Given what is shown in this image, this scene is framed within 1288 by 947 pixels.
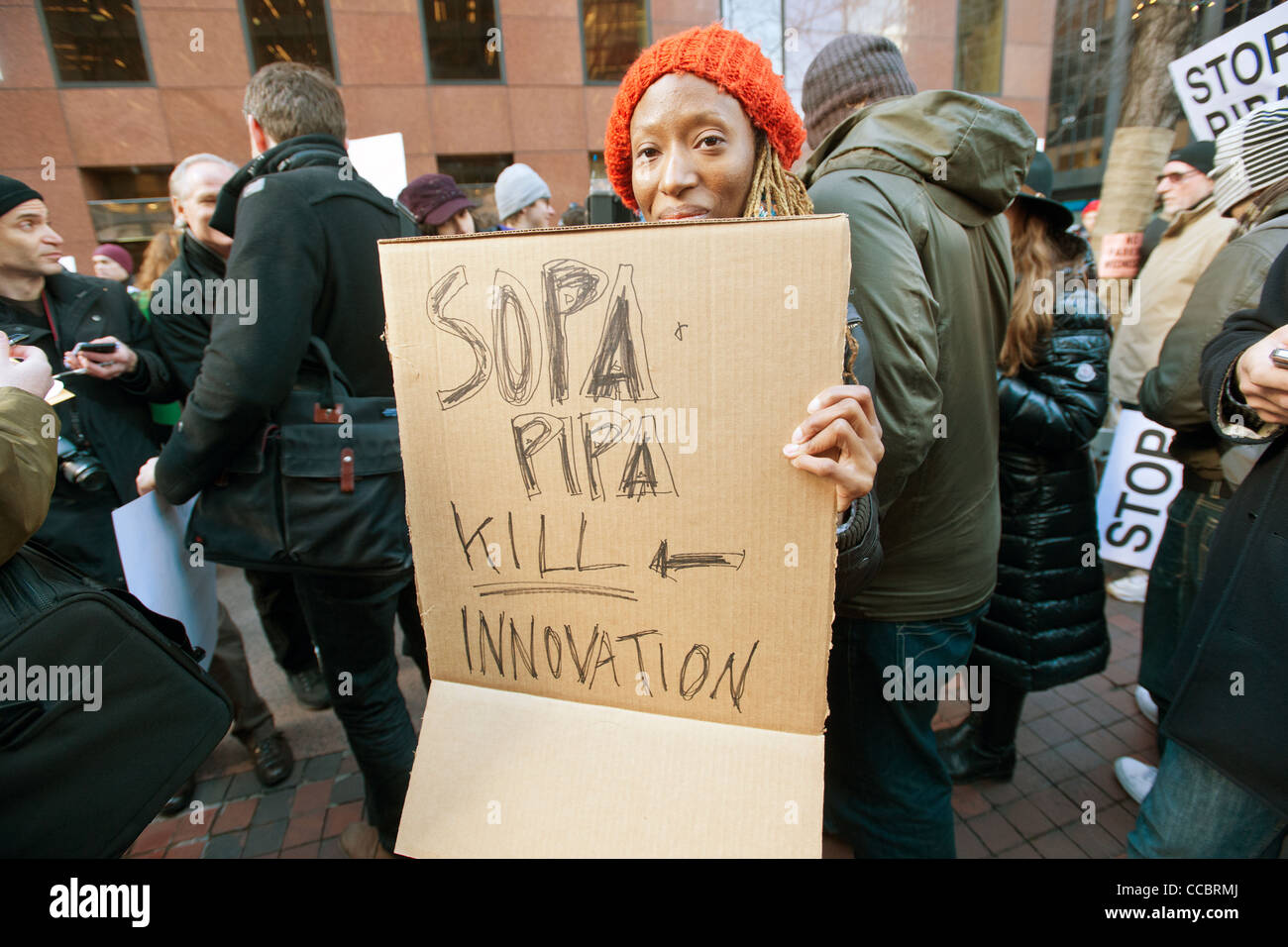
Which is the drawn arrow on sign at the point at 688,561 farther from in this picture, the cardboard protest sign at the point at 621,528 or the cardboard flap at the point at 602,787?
the cardboard flap at the point at 602,787

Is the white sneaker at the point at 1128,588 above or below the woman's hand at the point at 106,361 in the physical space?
below

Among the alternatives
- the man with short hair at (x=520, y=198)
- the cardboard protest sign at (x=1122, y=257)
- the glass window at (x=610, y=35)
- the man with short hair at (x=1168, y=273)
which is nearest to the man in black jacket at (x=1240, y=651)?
the man with short hair at (x=1168, y=273)

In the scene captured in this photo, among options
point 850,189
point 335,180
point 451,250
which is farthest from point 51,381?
point 850,189

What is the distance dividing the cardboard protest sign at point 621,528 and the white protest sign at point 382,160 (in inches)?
134

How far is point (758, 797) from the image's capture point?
0.95 m

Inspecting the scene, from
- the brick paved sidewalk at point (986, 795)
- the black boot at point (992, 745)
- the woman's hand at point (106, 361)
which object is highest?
the woman's hand at point (106, 361)

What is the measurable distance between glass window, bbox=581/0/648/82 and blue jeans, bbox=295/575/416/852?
9.51 meters

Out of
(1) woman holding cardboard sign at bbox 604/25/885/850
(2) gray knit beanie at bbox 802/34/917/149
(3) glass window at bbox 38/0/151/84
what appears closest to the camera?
(1) woman holding cardboard sign at bbox 604/25/885/850

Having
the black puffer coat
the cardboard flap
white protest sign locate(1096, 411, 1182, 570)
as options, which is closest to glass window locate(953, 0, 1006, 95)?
white protest sign locate(1096, 411, 1182, 570)

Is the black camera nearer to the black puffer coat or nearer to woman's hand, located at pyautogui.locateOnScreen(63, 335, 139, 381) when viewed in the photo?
woman's hand, located at pyautogui.locateOnScreen(63, 335, 139, 381)

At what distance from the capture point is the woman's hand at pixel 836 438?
0.86m

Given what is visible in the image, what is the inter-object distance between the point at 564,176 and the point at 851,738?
9.57 metres

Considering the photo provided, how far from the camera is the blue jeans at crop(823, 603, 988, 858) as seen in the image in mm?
1490

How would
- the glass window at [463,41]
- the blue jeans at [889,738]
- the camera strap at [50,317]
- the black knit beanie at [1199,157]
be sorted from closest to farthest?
1. the blue jeans at [889,738]
2. the camera strap at [50,317]
3. the black knit beanie at [1199,157]
4. the glass window at [463,41]
